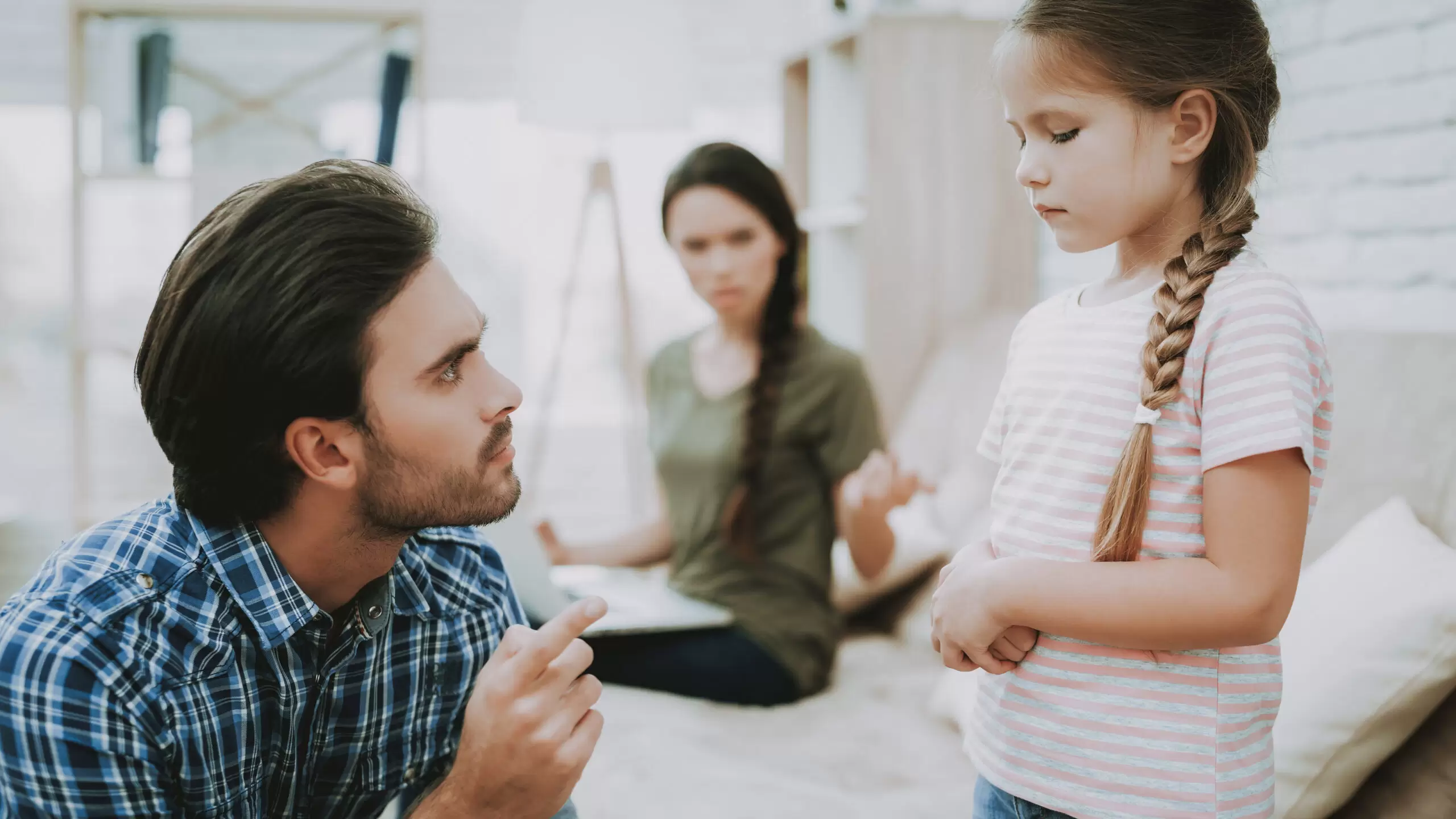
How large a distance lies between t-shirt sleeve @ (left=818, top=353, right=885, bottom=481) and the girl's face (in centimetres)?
105

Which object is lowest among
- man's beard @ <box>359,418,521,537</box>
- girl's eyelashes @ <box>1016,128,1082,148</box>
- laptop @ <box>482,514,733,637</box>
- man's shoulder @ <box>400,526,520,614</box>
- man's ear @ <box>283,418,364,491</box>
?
laptop @ <box>482,514,733,637</box>

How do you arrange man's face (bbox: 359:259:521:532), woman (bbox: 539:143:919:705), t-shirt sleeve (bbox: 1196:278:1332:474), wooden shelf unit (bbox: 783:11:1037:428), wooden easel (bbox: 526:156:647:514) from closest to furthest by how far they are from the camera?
t-shirt sleeve (bbox: 1196:278:1332:474) < man's face (bbox: 359:259:521:532) < woman (bbox: 539:143:919:705) < wooden shelf unit (bbox: 783:11:1037:428) < wooden easel (bbox: 526:156:647:514)

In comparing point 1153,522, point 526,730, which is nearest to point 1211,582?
point 1153,522

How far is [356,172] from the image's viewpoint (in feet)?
3.41

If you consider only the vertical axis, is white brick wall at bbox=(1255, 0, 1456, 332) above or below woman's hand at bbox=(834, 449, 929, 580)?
above

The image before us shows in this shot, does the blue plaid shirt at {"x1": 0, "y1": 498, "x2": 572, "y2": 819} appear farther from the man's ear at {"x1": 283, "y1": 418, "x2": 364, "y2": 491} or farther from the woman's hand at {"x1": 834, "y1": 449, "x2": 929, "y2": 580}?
the woman's hand at {"x1": 834, "y1": 449, "x2": 929, "y2": 580}

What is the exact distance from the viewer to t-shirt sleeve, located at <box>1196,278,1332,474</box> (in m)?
0.78

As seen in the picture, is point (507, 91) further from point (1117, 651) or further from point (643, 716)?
point (1117, 651)

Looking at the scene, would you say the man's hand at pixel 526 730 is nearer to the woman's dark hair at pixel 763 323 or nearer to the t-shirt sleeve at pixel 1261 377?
the t-shirt sleeve at pixel 1261 377

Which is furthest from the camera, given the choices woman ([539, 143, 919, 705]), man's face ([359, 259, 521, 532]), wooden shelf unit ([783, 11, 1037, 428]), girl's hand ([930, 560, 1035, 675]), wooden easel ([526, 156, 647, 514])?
wooden easel ([526, 156, 647, 514])

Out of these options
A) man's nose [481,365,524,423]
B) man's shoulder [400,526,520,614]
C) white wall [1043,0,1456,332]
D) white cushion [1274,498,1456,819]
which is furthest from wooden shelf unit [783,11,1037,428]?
man's nose [481,365,524,423]

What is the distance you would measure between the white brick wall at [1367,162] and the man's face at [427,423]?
45.4 inches

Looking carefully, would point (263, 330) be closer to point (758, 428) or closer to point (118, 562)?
point (118, 562)

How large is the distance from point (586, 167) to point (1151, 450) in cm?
412
